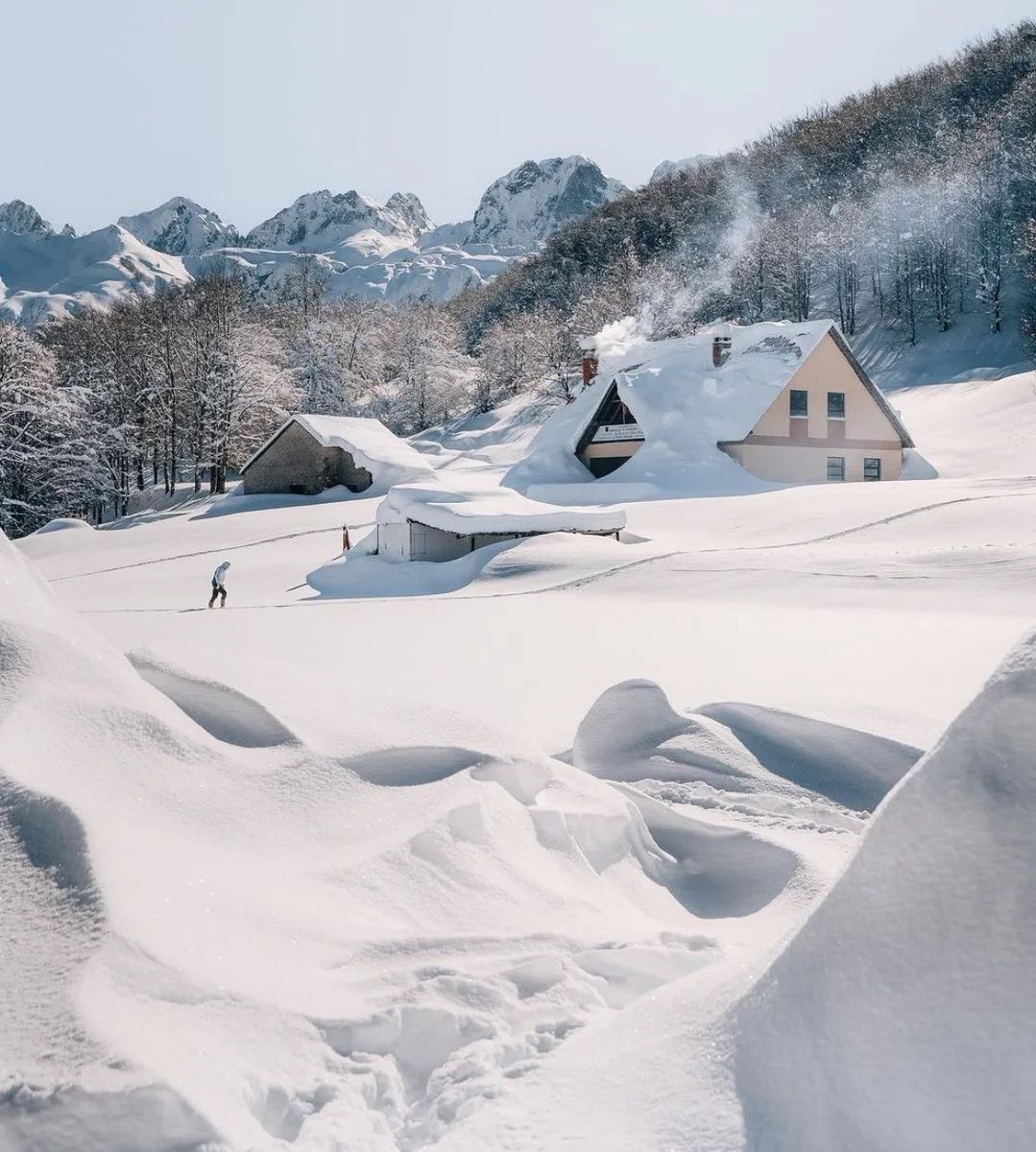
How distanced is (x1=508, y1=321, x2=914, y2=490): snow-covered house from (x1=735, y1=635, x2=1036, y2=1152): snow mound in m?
30.8

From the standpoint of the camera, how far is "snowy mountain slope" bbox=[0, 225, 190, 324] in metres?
152

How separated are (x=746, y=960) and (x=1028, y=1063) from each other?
40.8 inches

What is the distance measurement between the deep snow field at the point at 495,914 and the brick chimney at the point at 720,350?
1171 inches

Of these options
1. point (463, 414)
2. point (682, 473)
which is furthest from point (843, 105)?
point (682, 473)

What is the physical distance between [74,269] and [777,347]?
594 feet

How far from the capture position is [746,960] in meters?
2.86

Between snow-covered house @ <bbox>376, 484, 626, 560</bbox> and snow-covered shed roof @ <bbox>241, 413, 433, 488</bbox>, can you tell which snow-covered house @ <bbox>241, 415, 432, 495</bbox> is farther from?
snow-covered house @ <bbox>376, 484, 626, 560</bbox>

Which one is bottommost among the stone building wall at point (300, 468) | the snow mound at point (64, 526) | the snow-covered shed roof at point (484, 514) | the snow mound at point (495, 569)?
the snow mound at point (495, 569)

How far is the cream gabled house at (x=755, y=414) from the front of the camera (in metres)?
33.7

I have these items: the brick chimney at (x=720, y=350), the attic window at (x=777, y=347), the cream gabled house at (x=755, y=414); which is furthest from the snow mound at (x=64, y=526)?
the attic window at (x=777, y=347)

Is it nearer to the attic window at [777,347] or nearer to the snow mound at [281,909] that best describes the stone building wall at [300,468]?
the attic window at [777,347]

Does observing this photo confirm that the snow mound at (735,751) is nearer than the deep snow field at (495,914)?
No

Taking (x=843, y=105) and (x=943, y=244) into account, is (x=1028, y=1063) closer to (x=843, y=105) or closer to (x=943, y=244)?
(x=943, y=244)

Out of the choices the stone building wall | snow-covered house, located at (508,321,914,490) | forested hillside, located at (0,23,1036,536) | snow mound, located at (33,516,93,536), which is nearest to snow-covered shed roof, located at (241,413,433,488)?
the stone building wall
